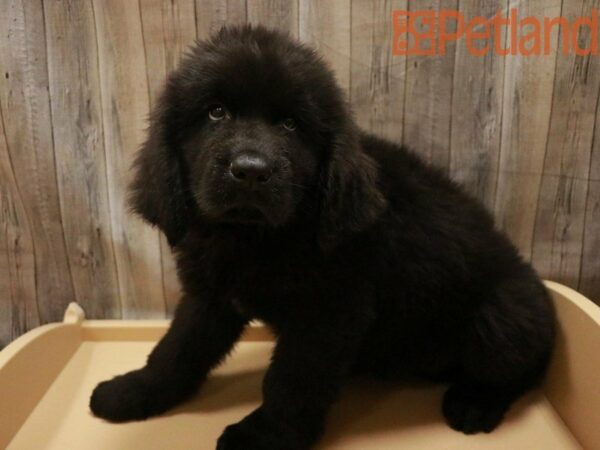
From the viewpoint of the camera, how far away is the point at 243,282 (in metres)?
1.35

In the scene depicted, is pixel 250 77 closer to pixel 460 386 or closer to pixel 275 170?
pixel 275 170

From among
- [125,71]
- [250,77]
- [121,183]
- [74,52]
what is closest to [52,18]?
[74,52]

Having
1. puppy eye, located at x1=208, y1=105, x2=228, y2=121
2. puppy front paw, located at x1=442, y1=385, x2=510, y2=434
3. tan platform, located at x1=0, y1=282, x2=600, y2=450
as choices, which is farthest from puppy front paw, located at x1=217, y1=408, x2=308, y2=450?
puppy eye, located at x1=208, y1=105, x2=228, y2=121

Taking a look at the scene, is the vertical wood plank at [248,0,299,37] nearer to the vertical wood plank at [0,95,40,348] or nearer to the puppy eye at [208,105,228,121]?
the puppy eye at [208,105,228,121]

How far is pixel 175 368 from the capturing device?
157cm

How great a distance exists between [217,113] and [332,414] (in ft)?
2.92

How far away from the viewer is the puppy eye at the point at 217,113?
4.14 feet

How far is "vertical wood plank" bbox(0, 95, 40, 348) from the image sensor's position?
185cm

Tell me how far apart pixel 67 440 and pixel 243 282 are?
0.65m

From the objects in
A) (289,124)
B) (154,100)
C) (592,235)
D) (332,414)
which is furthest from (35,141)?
(592,235)

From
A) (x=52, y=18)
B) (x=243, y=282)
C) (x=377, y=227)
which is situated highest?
(x=52, y=18)

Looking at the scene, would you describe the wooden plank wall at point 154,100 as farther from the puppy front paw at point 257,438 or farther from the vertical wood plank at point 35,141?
the puppy front paw at point 257,438

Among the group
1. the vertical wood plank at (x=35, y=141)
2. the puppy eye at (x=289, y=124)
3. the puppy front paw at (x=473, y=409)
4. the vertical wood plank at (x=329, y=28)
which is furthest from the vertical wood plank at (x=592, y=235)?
the vertical wood plank at (x=35, y=141)

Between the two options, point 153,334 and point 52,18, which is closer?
point 52,18
